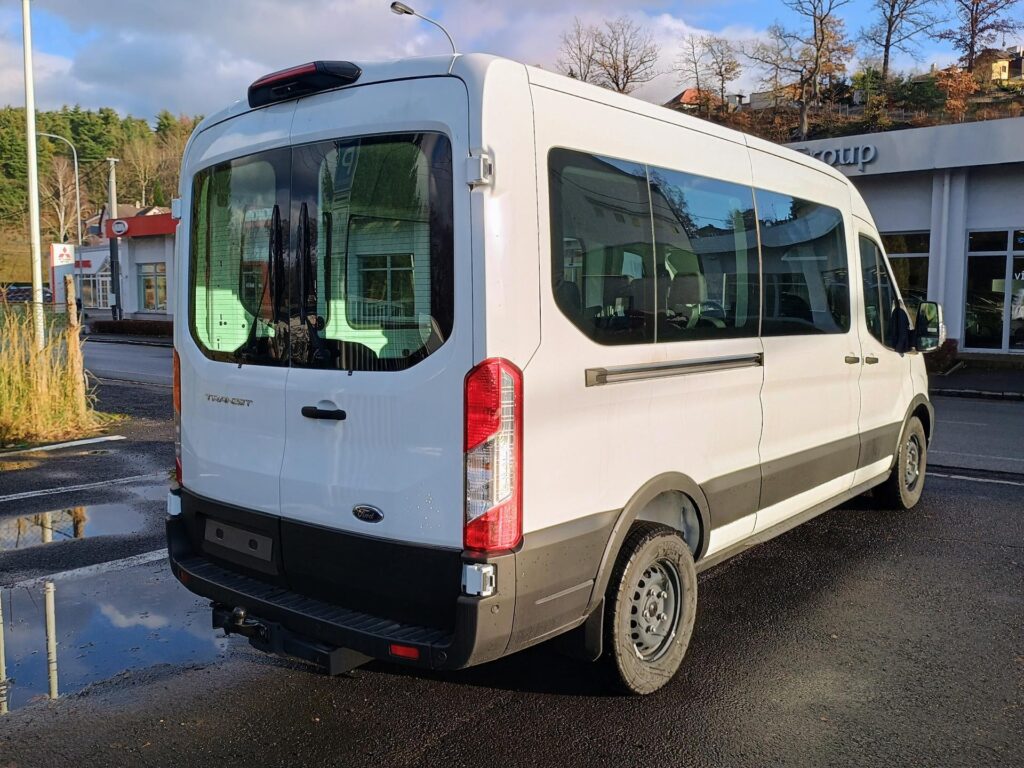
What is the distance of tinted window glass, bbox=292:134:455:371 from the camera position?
10.4 ft

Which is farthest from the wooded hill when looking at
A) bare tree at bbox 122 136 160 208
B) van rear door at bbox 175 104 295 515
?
van rear door at bbox 175 104 295 515

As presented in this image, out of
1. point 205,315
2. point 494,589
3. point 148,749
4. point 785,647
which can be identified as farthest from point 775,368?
point 148,749

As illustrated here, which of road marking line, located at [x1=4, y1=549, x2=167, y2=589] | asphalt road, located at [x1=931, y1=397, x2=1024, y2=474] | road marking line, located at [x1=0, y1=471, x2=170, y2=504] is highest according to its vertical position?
asphalt road, located at [x1=931, y1=397, x2=1024, y2=474]

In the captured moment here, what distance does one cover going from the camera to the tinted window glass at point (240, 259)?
3715 mm

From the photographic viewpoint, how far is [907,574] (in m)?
5.47

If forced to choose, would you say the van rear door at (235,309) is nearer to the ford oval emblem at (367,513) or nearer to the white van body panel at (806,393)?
the ford oval emblem at (367,513)

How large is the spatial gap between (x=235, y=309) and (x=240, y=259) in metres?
0.22

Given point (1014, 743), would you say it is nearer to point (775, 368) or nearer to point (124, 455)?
point (775, 368)

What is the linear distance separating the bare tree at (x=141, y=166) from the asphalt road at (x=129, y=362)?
53946 mm

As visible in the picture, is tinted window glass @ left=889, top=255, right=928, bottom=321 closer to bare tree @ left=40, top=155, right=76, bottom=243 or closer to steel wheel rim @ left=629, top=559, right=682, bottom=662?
steel wheel rim @ left=629, top=559, right=682, bottom=662

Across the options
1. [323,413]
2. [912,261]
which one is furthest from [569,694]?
[912,261]

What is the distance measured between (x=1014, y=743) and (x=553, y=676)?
1855 millimetres

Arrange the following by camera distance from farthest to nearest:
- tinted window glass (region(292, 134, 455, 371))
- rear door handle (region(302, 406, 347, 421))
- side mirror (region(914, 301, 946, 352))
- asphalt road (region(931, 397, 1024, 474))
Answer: asphalt road (region(931, 397, 1024, 474)) → side mirror (region(914, 301, 946, 352)) → rear door handle (region(302, 406, 347, 421)) → tinted window glass (region(292, 134, 455, 371))

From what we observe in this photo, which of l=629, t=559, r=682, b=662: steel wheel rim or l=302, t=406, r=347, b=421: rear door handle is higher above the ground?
l=302, t=406, r=347, b=421: rear door handle
